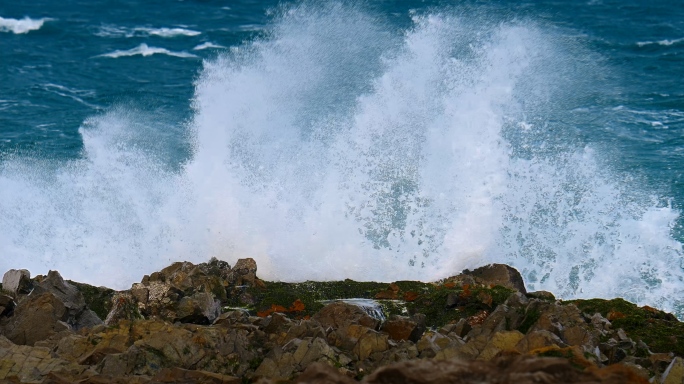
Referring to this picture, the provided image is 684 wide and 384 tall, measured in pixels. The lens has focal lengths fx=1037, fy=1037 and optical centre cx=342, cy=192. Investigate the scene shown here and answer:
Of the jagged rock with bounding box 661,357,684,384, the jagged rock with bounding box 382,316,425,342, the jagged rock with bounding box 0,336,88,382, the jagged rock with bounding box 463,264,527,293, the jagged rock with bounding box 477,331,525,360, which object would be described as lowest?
the jagged rock with bounding box 463,264,527,293

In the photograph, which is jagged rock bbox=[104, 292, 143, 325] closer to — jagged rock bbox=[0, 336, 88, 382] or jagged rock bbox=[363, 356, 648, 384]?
jagged rock bbox=[0, 336, 88, 382]

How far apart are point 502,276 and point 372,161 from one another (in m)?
6.83

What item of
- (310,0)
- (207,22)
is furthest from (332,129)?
(207,22)

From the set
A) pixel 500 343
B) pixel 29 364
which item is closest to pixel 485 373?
pixel 500 343

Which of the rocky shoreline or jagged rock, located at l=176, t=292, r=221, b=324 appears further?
jagged rock, located at l=176, t=292, r=221, b=324

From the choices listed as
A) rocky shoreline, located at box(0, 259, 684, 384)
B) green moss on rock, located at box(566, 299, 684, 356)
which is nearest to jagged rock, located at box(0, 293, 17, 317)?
rocky shoreline, located at box(0, 259, 684, 384)

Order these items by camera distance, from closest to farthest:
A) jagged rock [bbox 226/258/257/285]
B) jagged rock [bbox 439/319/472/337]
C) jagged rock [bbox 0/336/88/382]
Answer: jagged rock [bbox 0/336/88/382] → jagged rock [bbox 439/319/472/337] → jagged rock [bbox 226/258/257/285]

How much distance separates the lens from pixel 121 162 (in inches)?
1152

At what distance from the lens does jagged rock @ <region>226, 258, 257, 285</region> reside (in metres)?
20.9

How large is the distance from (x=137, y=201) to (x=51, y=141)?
11131 mm

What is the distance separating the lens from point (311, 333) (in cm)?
1554

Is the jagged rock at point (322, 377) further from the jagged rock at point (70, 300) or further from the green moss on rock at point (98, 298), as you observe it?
the green moss on rock at point (98, 298)

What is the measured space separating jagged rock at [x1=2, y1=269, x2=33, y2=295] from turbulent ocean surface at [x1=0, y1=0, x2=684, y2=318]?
375cm

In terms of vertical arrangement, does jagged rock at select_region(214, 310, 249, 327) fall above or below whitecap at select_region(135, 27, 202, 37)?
below
